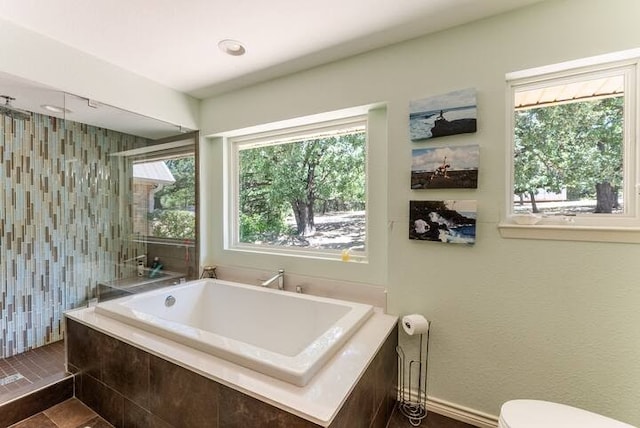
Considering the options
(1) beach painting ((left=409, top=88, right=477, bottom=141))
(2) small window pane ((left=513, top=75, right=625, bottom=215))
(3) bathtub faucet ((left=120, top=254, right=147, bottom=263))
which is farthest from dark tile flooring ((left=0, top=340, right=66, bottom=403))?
(2) small window pane ((left=513, top=75, right=625, bottom=215))

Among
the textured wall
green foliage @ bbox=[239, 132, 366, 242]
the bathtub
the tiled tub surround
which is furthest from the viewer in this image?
green foliage @ bbox=[239, 132, 366, 242]

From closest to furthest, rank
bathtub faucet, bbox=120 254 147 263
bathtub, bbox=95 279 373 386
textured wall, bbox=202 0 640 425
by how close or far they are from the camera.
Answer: bathtub, bbox=95 279 373 386 < textured wall, bbox=202 0 640 425 < bathtub faucet, bbox=120 254 147 263

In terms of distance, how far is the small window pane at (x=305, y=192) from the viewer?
2.34 m

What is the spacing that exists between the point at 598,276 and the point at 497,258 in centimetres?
43

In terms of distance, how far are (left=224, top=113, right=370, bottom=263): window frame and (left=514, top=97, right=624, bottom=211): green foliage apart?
0.97 m

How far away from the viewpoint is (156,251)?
9.59 ft

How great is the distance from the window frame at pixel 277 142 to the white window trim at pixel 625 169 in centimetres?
95

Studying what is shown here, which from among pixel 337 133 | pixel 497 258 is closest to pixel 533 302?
pixel 497 258

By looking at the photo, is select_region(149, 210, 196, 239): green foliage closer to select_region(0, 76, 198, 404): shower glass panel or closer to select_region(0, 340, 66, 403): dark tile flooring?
select_region(0, 76, 198, 404): shower glass panel

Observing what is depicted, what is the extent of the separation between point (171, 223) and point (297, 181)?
4.61ft

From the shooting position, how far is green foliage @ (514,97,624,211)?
150cm

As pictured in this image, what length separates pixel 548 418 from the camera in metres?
1.19

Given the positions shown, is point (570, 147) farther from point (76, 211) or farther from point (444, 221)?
point (76, 211)

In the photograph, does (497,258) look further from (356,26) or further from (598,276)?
(356,26)
